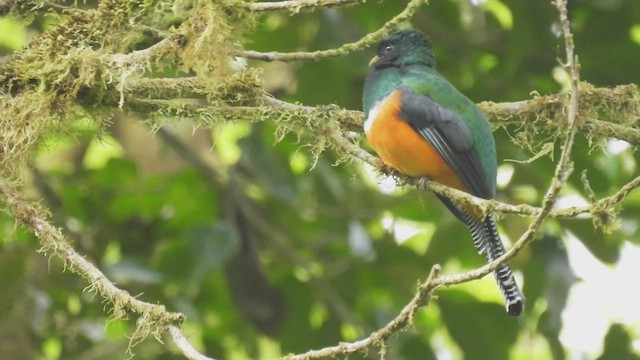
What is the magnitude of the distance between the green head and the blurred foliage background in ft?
0.69

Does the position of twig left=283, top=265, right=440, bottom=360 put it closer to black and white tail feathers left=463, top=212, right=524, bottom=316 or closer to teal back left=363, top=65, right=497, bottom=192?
black and white tail feathers left=463, top=212, right=524, bottom=316

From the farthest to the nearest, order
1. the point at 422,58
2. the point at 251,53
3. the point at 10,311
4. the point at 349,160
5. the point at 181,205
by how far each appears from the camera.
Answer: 1. the point at 181,205
2. the point at 10,311
3. the point at 422,58
4. the point at 349,160
5. the point at 251,53

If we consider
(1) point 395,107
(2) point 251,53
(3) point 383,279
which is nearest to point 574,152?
(1) point 395,107

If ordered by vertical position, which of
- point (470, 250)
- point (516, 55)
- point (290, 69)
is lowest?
point (470, 250)

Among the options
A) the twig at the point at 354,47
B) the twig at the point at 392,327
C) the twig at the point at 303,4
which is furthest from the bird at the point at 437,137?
the twig at the point at 392,327

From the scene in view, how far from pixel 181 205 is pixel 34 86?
214 centimetres

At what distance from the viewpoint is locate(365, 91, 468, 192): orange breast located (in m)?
4.16

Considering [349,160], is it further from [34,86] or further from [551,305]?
[551,305]

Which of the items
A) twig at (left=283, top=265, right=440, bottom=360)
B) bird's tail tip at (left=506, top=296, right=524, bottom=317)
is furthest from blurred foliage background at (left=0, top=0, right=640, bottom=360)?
twig at (left=283, top=265, right=440, bottom=360)

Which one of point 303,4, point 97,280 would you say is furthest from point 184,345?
point 303,4

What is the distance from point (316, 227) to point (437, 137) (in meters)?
1.54

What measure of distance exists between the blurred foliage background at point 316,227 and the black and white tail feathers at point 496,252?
1.71ft

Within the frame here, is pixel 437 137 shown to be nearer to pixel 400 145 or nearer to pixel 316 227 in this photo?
pixel 400 145

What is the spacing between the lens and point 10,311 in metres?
5.15
